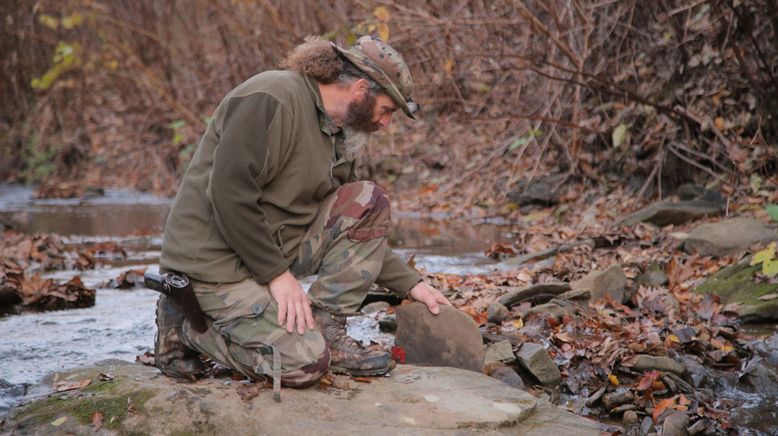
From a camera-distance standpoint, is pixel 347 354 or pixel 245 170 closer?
pixel 245 170

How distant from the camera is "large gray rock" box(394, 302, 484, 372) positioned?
4078 mm

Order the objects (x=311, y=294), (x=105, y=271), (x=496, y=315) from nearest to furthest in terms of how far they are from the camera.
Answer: (x=311, y=294), (x=496, y=315), (x=105, y=271)

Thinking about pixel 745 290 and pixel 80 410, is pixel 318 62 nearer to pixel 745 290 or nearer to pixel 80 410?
pixel 80 410

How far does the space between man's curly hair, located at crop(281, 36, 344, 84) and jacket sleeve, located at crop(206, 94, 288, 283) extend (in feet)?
0.95

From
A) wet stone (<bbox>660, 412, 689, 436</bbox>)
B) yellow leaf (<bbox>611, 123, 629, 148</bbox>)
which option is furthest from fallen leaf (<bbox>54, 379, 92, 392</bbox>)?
yellow leaf (<bbox>611, 123, 629, 148</bbox>)

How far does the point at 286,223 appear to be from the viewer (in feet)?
12.0

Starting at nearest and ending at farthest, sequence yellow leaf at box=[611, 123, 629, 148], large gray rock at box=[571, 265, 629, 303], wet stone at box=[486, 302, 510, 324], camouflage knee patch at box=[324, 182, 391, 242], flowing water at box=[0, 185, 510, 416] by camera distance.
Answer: camouflage knee patch at box=[324, 182, 391, 242] → flowing water at box=[0, 185, 510, 416] → wet stone at box=[486, 302, 510, 324] → large gray rock at box=[571, 265, 629, 303] → yellow leaf at box=[611, 123, 629, 148]

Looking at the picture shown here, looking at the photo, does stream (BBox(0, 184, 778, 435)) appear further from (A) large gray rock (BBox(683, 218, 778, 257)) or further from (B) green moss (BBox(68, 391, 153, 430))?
(A) large gray rock (BBox(683, 218, 778, 257))

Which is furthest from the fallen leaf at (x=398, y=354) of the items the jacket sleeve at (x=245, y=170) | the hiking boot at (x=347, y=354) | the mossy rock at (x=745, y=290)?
the mossy rock at (x=745, y=290)

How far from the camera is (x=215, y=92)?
15.1 metres

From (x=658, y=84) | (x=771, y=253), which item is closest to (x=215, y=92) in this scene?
(x=658, y=84)

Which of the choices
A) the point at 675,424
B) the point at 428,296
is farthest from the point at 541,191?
the point at 675,424

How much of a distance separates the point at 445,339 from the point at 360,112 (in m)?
1.19

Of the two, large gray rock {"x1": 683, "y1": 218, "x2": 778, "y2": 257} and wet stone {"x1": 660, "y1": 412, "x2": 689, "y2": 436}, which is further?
large gray rock {"x1": 683, "y1": 218, "x2": 778, "y2": 257}
